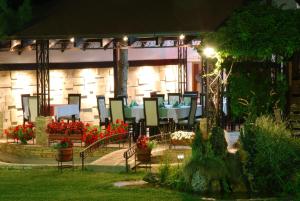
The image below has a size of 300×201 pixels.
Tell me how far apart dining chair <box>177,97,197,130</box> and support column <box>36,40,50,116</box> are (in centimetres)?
388

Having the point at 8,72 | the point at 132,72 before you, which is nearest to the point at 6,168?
the point at 8,72

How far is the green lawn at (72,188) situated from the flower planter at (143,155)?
32.2 inches

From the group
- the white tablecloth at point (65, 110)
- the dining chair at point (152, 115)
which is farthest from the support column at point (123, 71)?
the dining chair at point (152, 115)

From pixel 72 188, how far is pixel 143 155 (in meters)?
2.65

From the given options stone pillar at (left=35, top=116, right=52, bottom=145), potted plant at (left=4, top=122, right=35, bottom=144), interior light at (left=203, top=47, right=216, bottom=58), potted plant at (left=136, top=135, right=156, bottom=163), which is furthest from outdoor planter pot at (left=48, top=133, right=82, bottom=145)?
interior light at (left=203, top=47, right=216, bottom=58)

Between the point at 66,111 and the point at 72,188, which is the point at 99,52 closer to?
the point at 66,111

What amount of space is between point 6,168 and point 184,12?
7037 mm

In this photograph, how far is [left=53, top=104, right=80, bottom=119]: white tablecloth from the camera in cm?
2362

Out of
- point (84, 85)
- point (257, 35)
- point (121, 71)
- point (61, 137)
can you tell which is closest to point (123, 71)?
point (121, 71)

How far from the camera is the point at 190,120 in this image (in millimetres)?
22344

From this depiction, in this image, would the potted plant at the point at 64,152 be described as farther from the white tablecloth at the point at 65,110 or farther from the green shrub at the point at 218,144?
the white tablecloth at the point at 65,110

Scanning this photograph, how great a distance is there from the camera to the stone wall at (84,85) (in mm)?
25578

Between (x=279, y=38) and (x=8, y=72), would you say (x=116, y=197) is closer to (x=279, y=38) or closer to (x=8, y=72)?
(x=279, y=38)

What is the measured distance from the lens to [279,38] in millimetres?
17062
